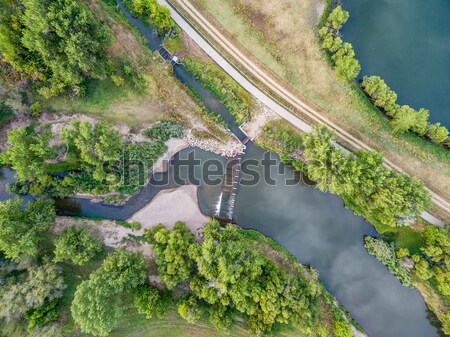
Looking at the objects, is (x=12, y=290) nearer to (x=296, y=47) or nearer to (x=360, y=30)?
(x=296, y=47)

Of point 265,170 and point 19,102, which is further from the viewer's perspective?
point 265,170

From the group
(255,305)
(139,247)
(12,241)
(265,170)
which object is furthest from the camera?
(265,170)

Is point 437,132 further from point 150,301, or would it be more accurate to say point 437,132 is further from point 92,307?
point 92,307

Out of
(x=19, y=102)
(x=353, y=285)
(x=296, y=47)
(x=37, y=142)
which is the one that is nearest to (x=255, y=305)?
(x=353, y=285)

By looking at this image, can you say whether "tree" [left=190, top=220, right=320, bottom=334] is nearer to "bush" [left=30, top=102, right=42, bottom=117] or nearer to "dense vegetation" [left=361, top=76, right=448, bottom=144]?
"dense vegetation" [left=361, top=76, right=448, bottom=144]

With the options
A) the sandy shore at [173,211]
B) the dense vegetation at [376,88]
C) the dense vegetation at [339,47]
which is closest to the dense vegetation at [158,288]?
the sandy shore at [173,211]

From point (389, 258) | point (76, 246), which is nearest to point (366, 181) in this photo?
point (389, 258)

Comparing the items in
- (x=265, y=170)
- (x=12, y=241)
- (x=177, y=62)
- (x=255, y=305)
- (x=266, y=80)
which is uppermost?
(x=266, y=80)

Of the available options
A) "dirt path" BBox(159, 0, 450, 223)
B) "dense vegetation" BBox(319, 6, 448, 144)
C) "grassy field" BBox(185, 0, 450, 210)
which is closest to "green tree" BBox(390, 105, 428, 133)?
"dense vegetation" BBox(319, 6, 448, 144)
